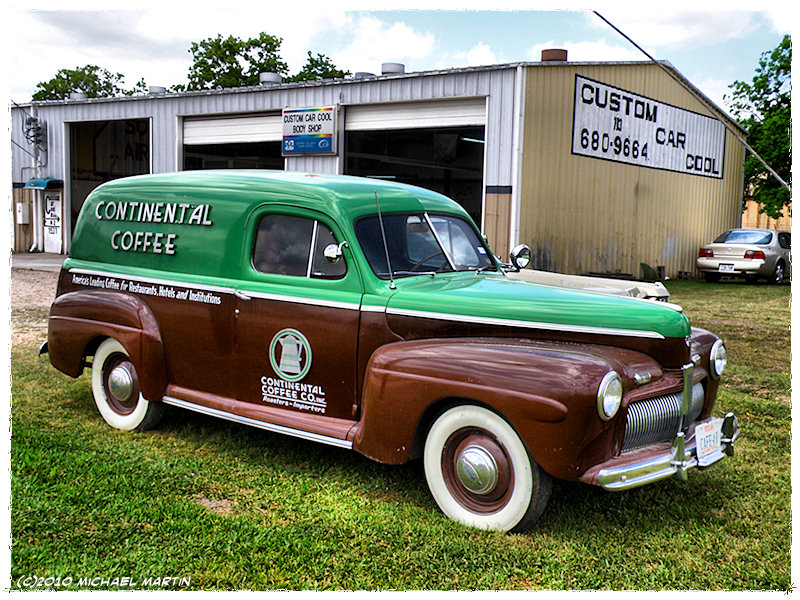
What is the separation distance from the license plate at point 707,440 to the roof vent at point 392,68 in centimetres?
1383

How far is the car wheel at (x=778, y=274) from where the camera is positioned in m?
18.7

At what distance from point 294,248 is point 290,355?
652mm

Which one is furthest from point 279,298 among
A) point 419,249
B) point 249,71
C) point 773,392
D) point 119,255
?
point 249,71

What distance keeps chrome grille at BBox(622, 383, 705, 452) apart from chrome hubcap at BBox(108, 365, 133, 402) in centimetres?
341

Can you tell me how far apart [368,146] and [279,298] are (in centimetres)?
2113

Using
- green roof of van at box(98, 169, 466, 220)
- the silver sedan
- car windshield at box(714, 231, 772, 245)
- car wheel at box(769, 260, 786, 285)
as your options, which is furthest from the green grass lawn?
car windshield at box(714, 231, 772, 245)

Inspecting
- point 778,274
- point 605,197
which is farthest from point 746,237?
point 605,197

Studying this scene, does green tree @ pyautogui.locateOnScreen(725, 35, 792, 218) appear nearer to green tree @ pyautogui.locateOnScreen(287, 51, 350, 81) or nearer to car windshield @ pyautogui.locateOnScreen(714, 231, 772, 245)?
car windshield @ pyautogui.locateOnScreen(714, 231, 772, 245)

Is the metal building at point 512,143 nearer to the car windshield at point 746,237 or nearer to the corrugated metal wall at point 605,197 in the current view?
the corrugated metal wall at point 605,197

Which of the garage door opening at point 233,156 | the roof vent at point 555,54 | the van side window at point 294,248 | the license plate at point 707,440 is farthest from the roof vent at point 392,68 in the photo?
the license plate at point 707,440

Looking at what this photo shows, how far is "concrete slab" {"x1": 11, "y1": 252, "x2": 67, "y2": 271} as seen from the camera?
17688mm

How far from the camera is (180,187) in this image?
520 cm

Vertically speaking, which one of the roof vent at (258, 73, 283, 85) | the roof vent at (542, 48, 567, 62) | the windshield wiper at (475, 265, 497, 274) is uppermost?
the roof vent at (542, 48, 567, 62)

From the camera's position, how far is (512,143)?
1466cm
